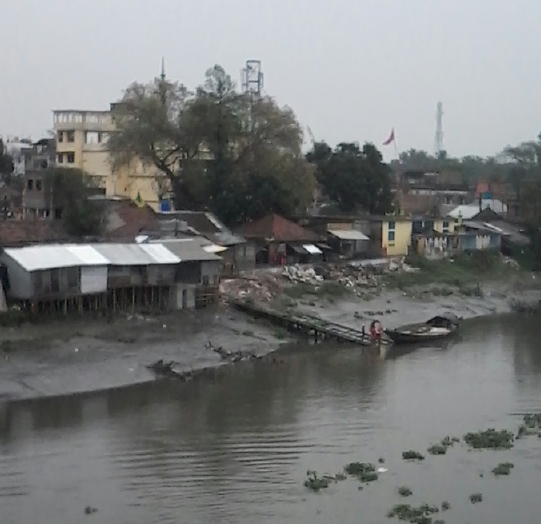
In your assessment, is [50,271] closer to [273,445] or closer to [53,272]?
[53,272]

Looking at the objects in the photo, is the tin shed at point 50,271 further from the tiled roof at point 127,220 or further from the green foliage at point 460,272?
the green foliage at point 460,272

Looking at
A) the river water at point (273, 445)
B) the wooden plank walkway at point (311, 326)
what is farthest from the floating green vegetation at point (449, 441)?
the wooden plank walkway at point (311, 326)

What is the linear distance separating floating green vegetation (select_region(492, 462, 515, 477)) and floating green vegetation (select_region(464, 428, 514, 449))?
1496 millimetres

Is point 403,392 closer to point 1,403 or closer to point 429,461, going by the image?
point 429,461

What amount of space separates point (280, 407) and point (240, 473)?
6605mm

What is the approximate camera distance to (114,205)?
1848 inches

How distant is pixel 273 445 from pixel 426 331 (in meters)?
17.1

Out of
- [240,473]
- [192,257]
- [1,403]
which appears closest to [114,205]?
[192,257]

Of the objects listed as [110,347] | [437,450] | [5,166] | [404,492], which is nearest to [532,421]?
[437,450]

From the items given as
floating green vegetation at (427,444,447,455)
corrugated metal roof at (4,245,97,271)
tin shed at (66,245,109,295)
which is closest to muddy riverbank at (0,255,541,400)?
tin shed at (66,245,109,295)

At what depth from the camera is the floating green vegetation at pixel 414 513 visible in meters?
18.5

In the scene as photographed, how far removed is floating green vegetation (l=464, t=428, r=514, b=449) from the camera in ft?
77.7

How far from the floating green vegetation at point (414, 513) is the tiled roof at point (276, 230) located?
100ft

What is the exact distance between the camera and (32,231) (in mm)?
42188
